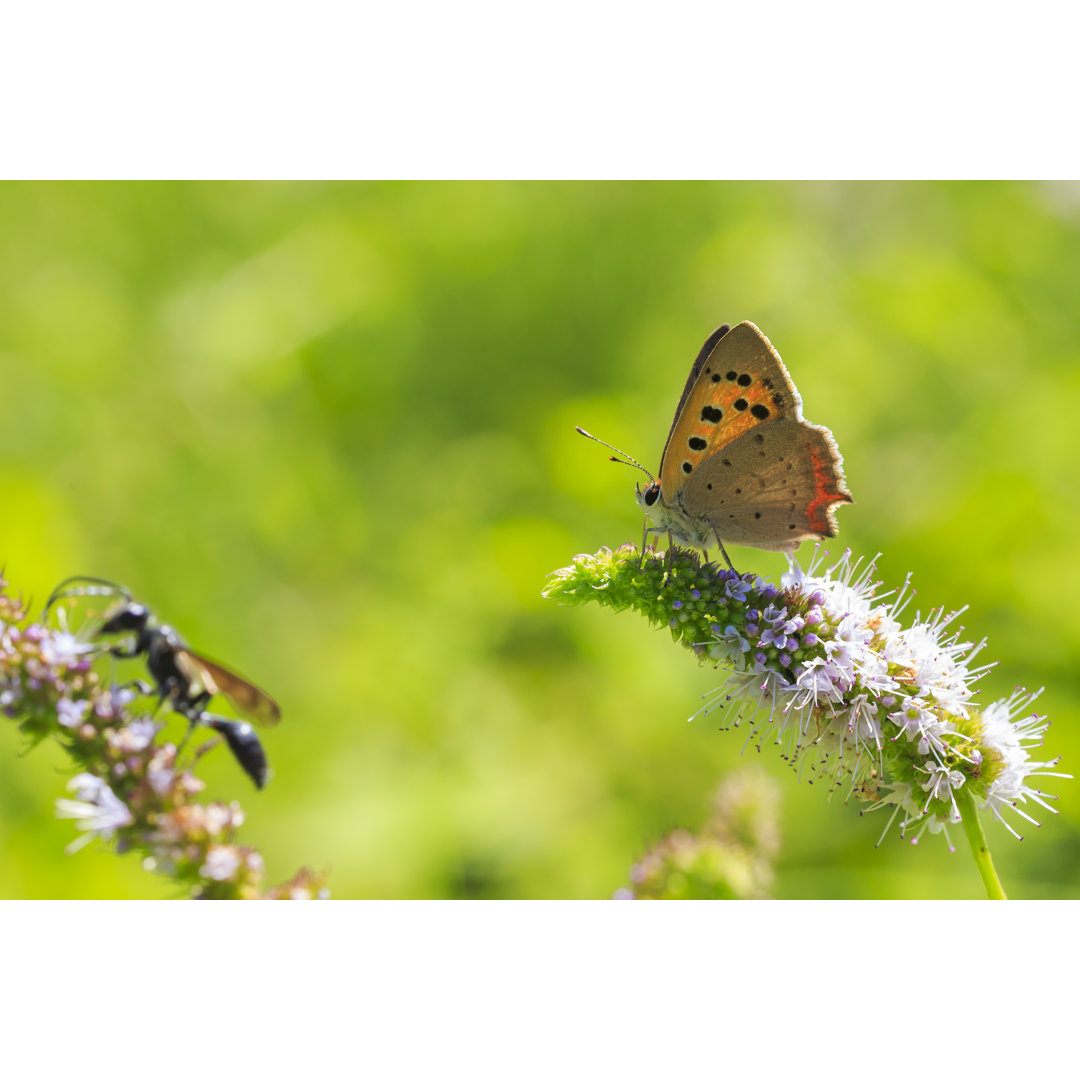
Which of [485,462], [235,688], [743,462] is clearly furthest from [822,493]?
[485,462]

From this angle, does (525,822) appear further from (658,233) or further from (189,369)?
(658,233)

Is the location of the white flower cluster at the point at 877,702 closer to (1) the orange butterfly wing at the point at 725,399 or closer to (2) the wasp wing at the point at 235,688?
(1) the orange butterfly wing at the point at 725,399

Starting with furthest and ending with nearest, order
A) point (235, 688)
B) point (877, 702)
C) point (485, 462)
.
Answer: point (485, 462) < point (235, 688) < point (877, 702)

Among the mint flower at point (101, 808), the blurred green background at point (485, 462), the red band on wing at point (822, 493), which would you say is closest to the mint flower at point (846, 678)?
the red band on wing at point (822, 493)

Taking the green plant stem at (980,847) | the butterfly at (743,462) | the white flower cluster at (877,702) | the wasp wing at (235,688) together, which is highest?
the butterfly at (743,462)

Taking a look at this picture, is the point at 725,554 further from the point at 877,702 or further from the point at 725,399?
the point at 877,702
